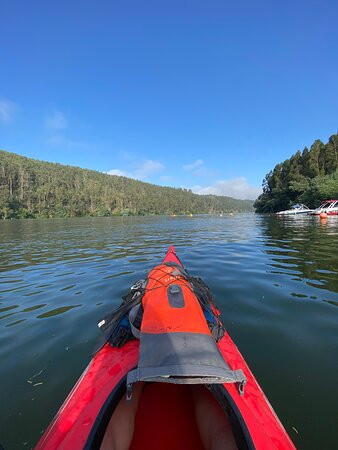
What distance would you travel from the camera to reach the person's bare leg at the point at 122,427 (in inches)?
73.2

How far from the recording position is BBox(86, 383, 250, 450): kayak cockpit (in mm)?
1878

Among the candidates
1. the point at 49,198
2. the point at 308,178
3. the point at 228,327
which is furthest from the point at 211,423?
the point at 49,198

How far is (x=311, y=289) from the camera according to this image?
5.76m

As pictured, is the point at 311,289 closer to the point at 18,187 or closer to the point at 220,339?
the point at 220,339

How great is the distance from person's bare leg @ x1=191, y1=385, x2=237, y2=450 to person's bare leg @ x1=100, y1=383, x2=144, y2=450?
1.97 ft

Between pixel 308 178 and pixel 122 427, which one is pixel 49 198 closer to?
pixel 308 178

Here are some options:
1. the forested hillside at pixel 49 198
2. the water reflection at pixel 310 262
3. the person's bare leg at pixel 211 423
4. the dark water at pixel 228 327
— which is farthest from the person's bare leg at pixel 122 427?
the forested hillside at pixel 49 198

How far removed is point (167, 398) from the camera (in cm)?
256

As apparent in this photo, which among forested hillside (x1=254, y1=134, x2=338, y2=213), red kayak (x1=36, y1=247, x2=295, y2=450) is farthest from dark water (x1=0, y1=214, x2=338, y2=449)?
forested hillside (x1=254, y1=134, x2=338, y2=213)

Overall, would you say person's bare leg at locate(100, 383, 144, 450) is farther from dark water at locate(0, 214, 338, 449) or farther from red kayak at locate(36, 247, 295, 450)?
dark water at locate(0, 214, 338, 449)

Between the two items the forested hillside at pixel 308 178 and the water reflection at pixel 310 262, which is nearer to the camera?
the water reflection at pixel 310 262

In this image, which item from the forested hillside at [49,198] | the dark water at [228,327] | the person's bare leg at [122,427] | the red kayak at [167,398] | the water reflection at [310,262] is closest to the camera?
the red kayak at [167,398]

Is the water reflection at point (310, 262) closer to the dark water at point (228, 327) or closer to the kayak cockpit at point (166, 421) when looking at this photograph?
the dark water at point (228, 327)

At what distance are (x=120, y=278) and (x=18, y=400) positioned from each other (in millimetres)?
4571
